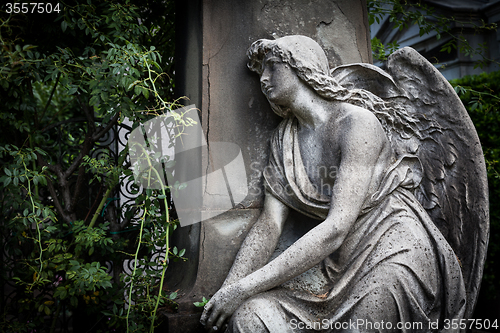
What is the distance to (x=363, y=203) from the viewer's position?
7.41 ft

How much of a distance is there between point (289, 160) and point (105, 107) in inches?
45.0

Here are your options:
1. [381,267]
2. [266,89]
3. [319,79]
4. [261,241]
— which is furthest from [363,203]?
[266,89]

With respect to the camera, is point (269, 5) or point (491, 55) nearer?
point (269, 5)

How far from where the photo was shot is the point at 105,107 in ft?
8.36

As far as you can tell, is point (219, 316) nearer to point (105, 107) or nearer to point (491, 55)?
point (105, 107)

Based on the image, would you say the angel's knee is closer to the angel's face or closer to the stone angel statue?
the stone angel statue

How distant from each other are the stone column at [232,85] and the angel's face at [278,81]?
0.68 feet

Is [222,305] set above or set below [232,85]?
below

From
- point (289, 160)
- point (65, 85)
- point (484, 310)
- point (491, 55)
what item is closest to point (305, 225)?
point (289, 160)

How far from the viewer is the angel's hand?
210 cm

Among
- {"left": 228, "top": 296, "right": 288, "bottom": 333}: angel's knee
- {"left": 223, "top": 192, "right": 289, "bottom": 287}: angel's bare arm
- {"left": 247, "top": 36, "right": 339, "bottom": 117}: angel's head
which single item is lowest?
{"left": 228, "top": 296, "right": 288, "bottom": 333}: angel's knee

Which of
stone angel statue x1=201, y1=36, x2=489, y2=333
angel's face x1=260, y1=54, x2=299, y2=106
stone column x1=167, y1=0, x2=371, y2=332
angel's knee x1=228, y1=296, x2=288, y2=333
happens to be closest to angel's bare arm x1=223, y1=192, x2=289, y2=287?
stone angel statue x1=201, y1=36, x2=489, y2=333

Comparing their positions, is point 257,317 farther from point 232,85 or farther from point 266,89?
point 232,85

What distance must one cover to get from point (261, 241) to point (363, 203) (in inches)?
23.6
